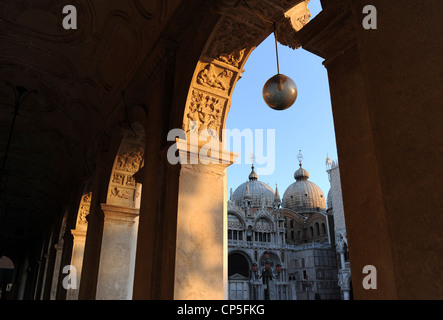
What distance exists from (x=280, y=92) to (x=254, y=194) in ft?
164

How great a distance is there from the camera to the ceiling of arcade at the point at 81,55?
4.27 metres

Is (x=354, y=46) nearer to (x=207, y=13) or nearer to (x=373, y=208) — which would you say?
(x=373, y=208)

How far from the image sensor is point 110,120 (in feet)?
24.5

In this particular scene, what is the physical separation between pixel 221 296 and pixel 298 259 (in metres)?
40.7

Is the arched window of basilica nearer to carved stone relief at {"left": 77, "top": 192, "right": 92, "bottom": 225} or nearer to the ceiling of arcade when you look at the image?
the ceiling of arcade

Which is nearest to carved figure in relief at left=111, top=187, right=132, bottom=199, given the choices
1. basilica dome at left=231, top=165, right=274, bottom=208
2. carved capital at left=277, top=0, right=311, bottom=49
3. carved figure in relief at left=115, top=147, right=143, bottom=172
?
carved figure in relief at left=115, top=147, right=143, bottom=172

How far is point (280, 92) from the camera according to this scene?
3.43m

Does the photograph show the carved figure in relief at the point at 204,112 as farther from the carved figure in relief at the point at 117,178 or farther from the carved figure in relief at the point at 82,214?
the carved figure in relief at the point at 82,214

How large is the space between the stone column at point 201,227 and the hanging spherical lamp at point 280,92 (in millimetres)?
1134

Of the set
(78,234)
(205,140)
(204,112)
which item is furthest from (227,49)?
(78,234)

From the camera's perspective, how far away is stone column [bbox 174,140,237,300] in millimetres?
3762

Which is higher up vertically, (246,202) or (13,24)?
(246,202)

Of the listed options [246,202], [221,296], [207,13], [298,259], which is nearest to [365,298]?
[221,296]

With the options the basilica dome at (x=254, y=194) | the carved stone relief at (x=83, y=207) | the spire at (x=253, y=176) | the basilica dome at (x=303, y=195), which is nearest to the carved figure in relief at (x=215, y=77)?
the carved stone relief at (x=83, y=207)
